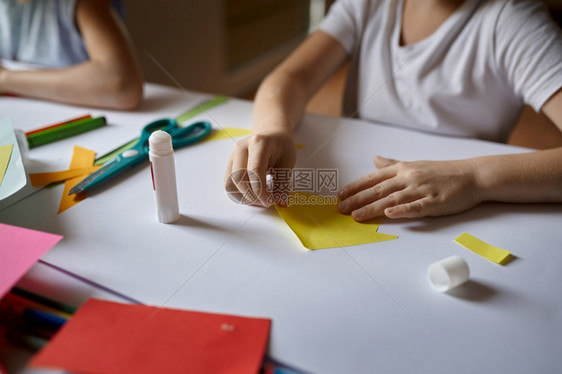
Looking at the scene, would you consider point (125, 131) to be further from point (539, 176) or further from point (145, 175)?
point (539, 176)

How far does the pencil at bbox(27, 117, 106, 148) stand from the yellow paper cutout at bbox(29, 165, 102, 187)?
0.12 metres

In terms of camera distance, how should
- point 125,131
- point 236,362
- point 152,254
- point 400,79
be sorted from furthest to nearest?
point 400,79
point 125,131
point 152,254
point 236,362

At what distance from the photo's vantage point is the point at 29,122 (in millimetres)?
841

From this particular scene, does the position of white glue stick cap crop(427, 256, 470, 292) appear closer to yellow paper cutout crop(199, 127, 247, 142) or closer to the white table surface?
the white table surface

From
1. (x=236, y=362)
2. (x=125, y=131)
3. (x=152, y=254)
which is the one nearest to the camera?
(x=236, y=362)

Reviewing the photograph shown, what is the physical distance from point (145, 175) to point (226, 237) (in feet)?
0.68

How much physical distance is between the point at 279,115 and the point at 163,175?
0.29 m

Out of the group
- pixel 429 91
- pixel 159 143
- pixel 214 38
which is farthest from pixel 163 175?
pixel 214 38

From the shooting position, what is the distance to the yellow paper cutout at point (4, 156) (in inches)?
24.0

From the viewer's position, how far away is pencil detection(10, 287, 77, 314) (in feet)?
1.36

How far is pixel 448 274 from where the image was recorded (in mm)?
447

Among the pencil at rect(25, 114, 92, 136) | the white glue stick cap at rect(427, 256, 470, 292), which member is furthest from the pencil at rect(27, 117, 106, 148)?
the white glue stick cap at rect(427, 256, 470, 292)

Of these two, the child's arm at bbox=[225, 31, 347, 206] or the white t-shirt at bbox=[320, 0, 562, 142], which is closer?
the child's arm at bbox=[225, 31, 347, 206]

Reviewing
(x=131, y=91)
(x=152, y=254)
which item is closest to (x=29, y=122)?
(x=131, y=91)
